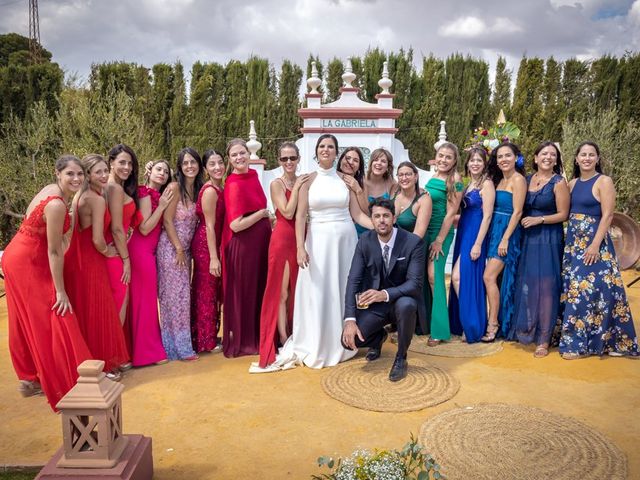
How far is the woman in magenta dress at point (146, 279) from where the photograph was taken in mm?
4309

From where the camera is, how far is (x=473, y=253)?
478 centimetres

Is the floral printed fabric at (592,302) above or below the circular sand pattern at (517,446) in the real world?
above

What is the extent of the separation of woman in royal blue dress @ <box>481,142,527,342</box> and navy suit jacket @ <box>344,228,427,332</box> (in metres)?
1.04

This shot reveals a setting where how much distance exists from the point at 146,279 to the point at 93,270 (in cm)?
52

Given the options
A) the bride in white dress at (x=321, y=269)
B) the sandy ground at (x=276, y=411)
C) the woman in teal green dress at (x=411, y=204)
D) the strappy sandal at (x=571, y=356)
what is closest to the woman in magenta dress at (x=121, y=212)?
the sandy ground at (x=276, y=411)

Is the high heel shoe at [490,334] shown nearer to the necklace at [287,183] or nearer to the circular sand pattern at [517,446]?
the circular sand pattern at [517,446]

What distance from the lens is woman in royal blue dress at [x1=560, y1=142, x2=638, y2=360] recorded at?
14.2ft

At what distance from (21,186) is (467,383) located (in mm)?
10203

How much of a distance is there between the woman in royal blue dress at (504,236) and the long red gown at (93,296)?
3.48 m

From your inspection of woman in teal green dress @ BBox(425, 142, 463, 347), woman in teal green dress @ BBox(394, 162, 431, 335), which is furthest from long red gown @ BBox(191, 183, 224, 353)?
woman in teal green dress @ BBox(425, 142, 463, 347)

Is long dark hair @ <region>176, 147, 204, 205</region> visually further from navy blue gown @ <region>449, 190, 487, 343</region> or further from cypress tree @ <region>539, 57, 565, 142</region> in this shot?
cypress tree @ <region>539, 57, 565, 142</region>

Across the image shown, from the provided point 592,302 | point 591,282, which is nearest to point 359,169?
point 591,282

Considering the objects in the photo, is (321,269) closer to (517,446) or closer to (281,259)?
(281,259)

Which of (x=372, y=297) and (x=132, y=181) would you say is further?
(x=132, y=181)
